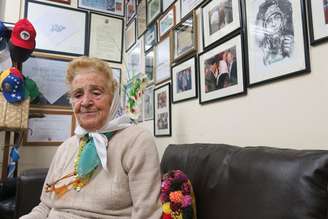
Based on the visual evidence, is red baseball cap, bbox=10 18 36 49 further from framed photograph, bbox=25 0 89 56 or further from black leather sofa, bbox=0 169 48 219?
black leather sofa, bbox=0 169 48 219

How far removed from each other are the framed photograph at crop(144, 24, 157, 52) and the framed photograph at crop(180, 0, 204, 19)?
0.50 m

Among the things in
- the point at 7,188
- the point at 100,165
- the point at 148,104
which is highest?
the point at 148,104

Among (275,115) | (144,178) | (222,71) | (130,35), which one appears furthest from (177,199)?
(130,35)

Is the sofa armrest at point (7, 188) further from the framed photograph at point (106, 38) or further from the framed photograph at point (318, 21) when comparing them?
the framed photograph at point (318, 21)

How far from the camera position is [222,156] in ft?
3.44

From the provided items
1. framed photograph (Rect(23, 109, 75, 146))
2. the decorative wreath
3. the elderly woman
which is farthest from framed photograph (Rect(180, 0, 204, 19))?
framed photograph (Rect(23, 109, 75, 146))

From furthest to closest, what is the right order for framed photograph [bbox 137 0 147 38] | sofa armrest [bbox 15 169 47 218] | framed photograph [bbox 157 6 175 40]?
framed photograph [bbox 137 0 147 38]
framed photograph [bbox 157 6 175 40]
sofa armrest [bbox 15 169 47 218]

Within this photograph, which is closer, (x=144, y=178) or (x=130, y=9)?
(x=144, y=178)

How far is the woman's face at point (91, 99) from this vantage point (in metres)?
1.16

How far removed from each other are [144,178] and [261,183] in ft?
1.33

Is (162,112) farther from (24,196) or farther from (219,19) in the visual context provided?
(24,196)

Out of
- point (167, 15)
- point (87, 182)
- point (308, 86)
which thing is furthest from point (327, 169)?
point (167, 15)

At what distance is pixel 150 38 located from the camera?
2463 millimetres

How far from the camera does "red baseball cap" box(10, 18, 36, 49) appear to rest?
2.22 meters
